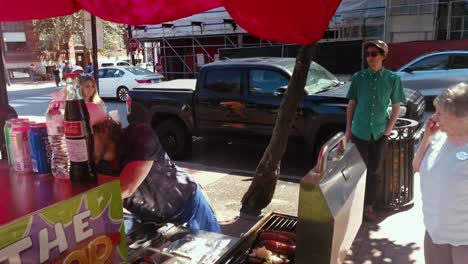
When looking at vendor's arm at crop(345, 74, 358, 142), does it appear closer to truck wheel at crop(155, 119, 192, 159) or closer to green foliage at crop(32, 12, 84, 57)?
truck wheel at crop(155, 119, 192, 159)

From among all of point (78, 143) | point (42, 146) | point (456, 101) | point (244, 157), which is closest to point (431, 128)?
point (456, 101)

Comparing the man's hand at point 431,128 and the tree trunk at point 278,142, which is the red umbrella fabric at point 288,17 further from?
the tree trunk at point 278,142

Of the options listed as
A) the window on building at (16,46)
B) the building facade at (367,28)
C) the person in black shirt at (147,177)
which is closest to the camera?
the person in black shirt at (147,177)

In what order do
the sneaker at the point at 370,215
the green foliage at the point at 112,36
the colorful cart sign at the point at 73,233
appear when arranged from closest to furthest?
1. the colorful cart sign at the point at 73,233
2. the sneaker at the point at 370,215
3. the green foliage at the point at 112,36

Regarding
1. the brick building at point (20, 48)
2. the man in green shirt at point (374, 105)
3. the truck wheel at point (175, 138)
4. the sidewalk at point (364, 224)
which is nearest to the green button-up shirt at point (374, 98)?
the man in green shirt at point (374, 105)

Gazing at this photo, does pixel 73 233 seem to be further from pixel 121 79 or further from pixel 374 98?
pixel 121 79

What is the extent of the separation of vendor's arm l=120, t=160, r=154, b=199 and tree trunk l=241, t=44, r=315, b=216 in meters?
2.56

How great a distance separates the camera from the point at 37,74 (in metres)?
36.0

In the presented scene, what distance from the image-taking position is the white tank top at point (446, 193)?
244 cm

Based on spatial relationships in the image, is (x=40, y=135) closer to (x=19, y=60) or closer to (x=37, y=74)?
(x=37, y=74)

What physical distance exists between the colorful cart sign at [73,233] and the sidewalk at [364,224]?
9.44 ft

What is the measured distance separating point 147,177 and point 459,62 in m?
10.8

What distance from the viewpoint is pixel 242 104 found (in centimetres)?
710

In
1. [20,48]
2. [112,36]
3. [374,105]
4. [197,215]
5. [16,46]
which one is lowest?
[197,215]
